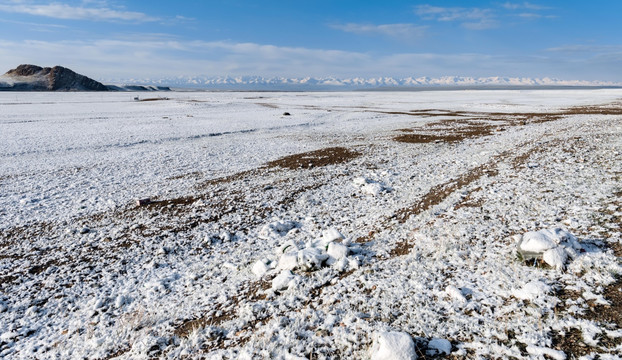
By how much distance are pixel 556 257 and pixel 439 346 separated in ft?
9.56

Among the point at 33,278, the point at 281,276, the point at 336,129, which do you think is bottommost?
the point at 33,278

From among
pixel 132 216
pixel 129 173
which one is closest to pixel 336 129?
pixel 129 173

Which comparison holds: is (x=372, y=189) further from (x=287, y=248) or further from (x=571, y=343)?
(x=571, y=343)

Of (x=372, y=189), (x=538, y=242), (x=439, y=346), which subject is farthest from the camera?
(x=372, y=189)

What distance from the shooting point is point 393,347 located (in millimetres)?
4227

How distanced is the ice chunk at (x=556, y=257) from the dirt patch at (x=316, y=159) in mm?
11277

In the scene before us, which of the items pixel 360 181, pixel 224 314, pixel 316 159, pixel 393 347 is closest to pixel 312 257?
pixel 224 314

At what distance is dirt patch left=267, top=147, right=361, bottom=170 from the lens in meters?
16.8

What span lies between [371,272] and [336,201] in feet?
16.6

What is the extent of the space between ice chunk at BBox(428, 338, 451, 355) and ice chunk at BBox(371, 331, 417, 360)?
27 centimetres

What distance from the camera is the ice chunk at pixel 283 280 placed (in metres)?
6.30

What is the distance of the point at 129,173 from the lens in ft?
50.9

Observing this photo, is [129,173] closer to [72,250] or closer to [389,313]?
[72,250]

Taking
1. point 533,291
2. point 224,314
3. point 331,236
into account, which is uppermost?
point 533,291
